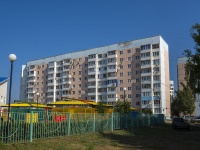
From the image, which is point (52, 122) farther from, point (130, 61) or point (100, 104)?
point (130, 61)

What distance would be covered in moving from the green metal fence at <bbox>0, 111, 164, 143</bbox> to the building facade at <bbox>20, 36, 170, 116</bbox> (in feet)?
162

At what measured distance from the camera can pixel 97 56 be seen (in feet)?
308

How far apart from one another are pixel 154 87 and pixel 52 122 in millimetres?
66107

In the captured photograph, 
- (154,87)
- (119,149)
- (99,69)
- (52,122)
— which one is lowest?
(119,149)

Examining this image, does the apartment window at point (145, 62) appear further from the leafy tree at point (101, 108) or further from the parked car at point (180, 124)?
the parked car at point (180, 124)

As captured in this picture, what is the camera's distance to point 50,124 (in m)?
17.9

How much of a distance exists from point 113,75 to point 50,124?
72.2 metres

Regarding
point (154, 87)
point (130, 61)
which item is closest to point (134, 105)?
point (154, 87)

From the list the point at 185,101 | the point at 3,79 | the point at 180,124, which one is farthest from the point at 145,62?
the point at 180,124

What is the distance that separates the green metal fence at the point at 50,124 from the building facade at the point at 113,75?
4945 cm

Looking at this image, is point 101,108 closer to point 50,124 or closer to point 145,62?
point 50,124

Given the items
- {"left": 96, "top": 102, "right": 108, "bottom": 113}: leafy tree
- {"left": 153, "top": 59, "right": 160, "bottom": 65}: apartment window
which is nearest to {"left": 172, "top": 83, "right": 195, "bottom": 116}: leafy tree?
{"left": 153, "top": 59, "right": 160, "bottom": 65}: apartment window

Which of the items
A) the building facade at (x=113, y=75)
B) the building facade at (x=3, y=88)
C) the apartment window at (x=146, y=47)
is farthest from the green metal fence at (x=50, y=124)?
the apartment window at (x=146, y=47)

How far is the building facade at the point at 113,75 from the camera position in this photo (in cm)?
8169
